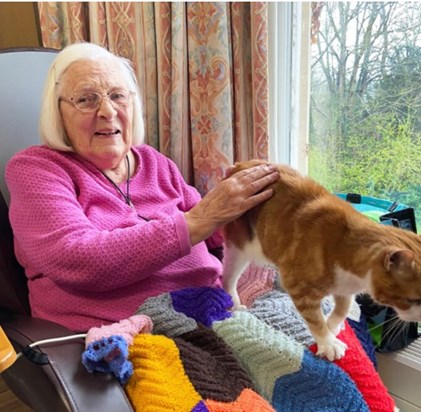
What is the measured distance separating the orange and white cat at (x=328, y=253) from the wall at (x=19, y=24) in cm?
168

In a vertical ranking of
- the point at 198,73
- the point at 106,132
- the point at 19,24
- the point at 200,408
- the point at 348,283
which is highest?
the point at 19,24

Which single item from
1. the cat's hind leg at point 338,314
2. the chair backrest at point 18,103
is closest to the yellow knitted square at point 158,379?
the cat's hind leg at point 338,314

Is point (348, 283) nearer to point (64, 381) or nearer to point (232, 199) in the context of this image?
point (232, 199)

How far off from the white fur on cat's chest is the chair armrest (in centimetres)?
46

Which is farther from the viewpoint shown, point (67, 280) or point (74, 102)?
point (74, 102)

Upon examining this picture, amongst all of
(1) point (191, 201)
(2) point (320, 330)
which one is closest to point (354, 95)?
(1) point (191, 201)

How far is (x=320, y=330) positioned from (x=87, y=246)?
0.51 metres

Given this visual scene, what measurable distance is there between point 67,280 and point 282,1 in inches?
40.3

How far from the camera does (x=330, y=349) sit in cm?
91

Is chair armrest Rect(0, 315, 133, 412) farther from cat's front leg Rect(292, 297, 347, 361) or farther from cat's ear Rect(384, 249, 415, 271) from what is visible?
cat's ear Rect(384, 249, 415, 271)

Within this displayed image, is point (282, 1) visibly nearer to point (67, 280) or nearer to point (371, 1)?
point (371, 1)

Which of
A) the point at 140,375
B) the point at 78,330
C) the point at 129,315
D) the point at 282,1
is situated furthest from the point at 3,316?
the point at 282,1

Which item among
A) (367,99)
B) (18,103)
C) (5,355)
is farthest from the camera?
(367,99)

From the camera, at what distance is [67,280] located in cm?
97
